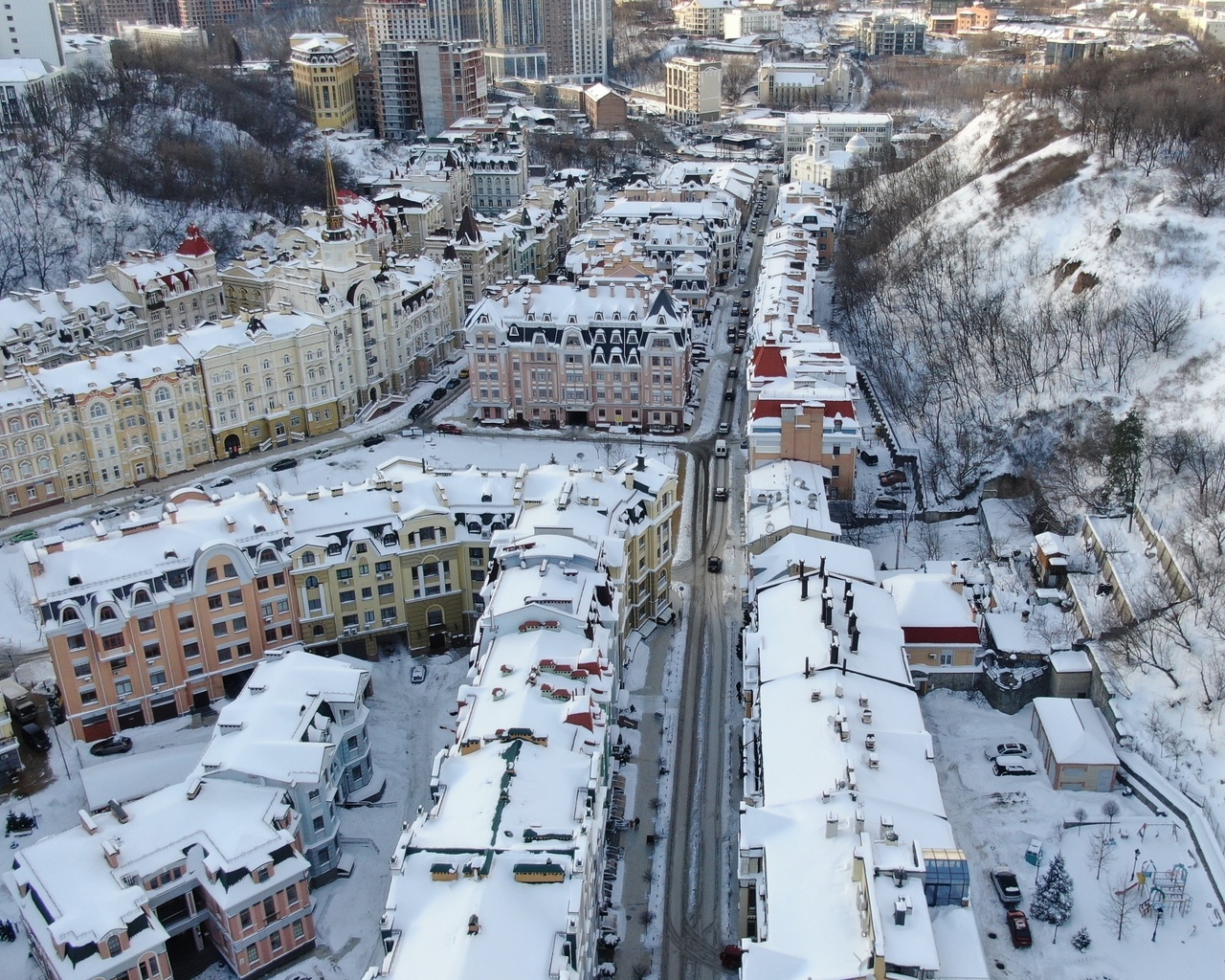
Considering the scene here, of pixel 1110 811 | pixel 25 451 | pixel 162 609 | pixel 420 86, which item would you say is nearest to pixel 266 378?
pixel 25 451

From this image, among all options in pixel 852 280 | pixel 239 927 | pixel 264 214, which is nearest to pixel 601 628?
pixel 239 927

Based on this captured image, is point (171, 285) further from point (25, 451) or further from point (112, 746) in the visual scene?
point (112, 746)

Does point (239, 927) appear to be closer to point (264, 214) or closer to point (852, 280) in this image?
point (852, 280)

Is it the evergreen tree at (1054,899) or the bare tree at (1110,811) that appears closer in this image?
the evergreen tree at (1054,899)

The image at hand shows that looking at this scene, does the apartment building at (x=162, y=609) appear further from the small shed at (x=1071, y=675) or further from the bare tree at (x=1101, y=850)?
the bare tree at (x=1101, y=850)

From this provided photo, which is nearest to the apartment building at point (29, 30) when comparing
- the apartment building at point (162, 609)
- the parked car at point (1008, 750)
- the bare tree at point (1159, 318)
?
the apartment building at point (162, 609)
